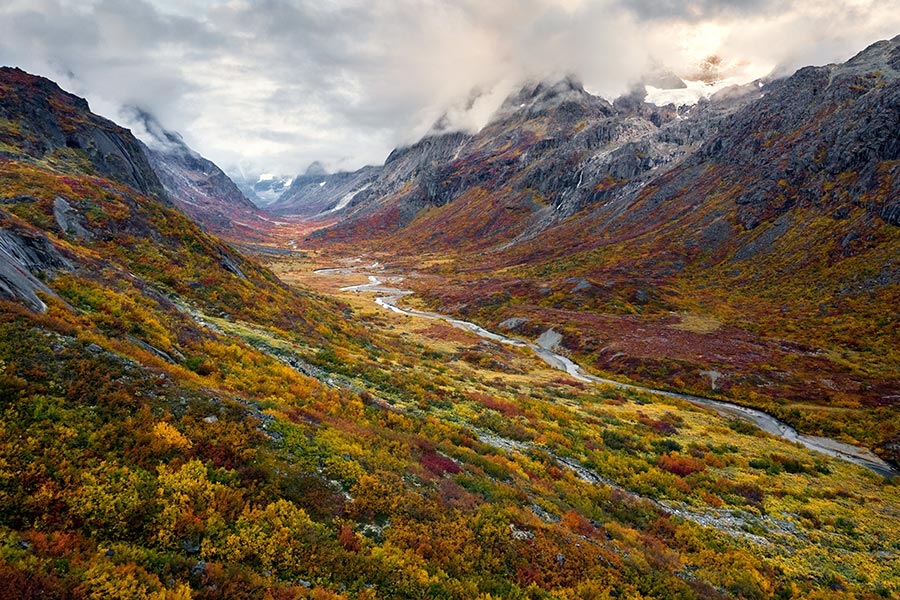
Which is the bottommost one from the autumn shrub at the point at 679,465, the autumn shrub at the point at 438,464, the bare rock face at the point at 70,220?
the autumn shrub at the point at 679,465

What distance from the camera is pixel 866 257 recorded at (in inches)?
3561

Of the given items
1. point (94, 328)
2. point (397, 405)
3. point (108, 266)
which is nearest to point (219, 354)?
point (94, 328)

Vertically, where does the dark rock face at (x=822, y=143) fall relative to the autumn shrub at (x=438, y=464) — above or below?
above

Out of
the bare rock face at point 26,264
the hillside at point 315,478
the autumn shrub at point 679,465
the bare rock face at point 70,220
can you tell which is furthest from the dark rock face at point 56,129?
the autumn shrub at point 679,465

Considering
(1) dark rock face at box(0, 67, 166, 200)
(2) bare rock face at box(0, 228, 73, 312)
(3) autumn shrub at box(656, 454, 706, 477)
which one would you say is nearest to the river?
(3) autumn shrub at box(656, 454, 706, 477)

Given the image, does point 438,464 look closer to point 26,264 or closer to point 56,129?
point 26,264

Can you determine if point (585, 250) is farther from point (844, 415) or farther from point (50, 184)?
point (50, 184)

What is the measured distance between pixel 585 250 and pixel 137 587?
16462cm

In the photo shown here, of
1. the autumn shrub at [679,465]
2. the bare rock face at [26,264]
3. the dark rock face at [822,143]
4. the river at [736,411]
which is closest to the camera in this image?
the bare rock face at [26,264]

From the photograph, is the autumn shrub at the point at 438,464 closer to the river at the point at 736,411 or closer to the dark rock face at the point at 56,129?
the river at the point at 736,411

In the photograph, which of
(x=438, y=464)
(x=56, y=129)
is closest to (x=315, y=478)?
(x=438, y=464)

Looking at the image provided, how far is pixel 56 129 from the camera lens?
78.4 metres

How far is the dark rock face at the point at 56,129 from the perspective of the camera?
220 ft

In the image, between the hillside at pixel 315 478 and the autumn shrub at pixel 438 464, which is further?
the autumn shrub at pixel 438 464
